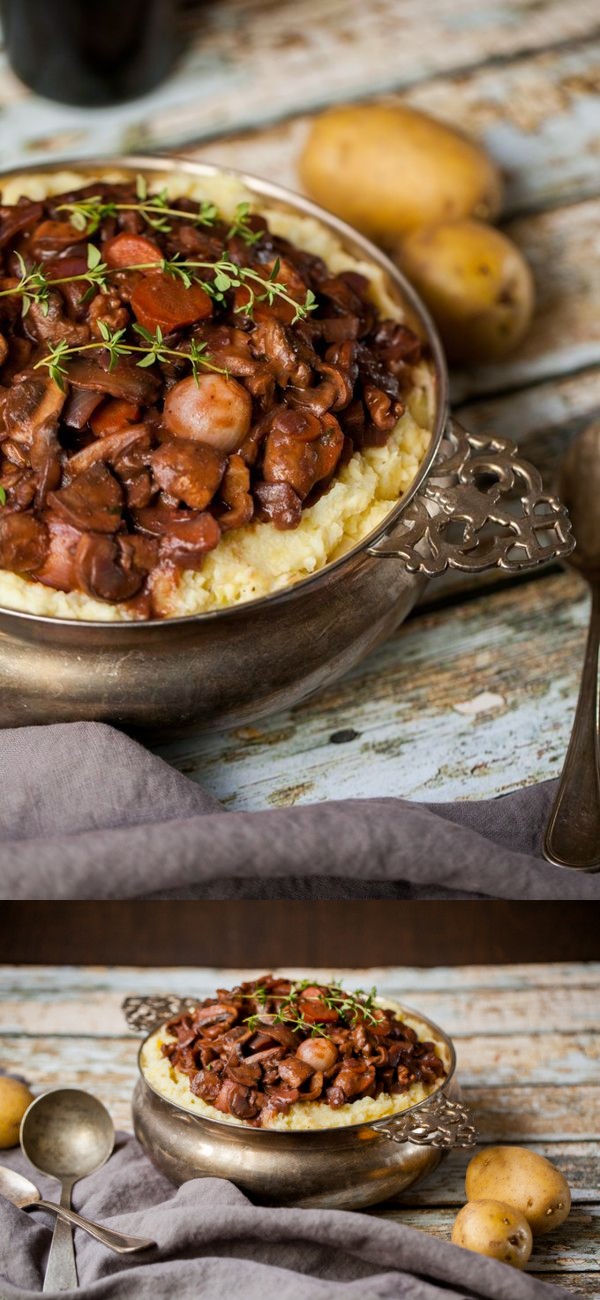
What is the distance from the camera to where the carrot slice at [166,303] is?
4.95 feet

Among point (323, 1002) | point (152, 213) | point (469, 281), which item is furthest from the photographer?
point (469, 281)

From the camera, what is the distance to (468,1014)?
1891mm

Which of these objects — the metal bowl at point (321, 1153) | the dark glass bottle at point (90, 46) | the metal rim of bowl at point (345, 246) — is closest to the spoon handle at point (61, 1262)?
the metal bowl at point (321, 1153)

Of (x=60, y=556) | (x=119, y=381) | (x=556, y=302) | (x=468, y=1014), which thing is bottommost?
(x=468, y=1014)

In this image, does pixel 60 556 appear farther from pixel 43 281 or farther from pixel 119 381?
pixel 43 281

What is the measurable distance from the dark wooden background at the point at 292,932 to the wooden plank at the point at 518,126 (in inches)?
51.0

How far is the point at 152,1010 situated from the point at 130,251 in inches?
40.6

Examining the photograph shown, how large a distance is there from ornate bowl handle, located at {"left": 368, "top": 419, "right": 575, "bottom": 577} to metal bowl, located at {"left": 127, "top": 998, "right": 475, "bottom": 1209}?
0.63m

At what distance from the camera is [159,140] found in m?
2.42

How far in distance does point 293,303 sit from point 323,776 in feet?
1.95

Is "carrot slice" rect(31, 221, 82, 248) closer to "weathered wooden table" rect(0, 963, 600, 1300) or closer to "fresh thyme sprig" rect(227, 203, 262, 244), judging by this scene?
"fresh thyme sprig" rect(227, 203, 262, 244)

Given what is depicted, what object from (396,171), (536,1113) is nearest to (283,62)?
(396,171)

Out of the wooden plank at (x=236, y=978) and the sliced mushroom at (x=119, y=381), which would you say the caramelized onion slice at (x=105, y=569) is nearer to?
the sliced mushroom at (x=119, y=381)

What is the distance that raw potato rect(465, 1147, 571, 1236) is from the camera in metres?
1.46
